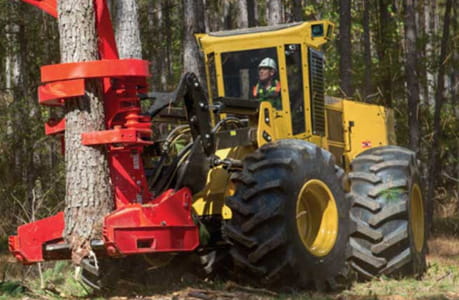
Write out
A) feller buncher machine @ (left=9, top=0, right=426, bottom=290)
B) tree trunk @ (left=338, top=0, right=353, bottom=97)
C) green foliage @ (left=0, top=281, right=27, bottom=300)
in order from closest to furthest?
feller buncher machine @ (left=9, top=0, right=426, bottom=290)
green foliage @ (left=0, top=281, right=27, bottom=300)
tree trunk @ (left=338, top=0, right=353, bottom=97)

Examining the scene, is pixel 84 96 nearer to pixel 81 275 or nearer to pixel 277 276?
pixel 81 275

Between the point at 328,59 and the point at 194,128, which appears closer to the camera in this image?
the point at 194,128

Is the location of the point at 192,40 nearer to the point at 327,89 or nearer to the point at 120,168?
the point at 327,89

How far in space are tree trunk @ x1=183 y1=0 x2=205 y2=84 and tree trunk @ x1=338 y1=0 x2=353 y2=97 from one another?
342 cm

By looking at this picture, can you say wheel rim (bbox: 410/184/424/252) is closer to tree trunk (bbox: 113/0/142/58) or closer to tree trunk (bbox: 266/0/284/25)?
tree trunk (bbox: 113/0/142/58)

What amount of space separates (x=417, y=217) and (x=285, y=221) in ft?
14.1

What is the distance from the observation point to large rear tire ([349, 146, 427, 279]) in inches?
410

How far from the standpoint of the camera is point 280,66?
1034cm

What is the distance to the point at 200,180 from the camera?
29.5 ft

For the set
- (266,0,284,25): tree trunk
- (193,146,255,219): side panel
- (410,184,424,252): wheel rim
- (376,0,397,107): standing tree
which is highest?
(266,0,284,25): tree trunk

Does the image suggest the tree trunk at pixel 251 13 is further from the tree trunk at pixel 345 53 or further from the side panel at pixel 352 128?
the side panel at pixel 352 128

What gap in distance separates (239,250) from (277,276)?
448 millimetres

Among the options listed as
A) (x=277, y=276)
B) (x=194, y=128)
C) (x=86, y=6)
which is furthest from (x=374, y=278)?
(x=86, y=6)

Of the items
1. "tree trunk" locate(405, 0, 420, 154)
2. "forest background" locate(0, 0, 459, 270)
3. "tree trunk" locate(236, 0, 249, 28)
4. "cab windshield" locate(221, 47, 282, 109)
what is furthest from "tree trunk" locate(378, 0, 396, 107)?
"cab windshield" locate(221, 47, 282, 109)
